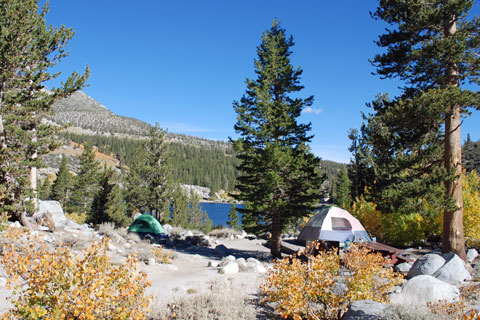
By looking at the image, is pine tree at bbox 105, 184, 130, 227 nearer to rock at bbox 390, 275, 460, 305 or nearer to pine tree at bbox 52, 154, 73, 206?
pine tree at bbox 52, 154, 73, 206

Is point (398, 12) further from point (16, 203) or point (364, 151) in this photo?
point (364, 151)

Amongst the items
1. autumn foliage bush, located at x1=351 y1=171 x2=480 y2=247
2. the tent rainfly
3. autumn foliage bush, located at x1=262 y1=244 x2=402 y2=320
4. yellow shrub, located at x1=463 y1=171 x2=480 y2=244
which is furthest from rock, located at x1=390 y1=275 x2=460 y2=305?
yellow shrub, located at x1=463 y1=171 x2=480 y2=244

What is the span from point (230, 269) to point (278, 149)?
601cm

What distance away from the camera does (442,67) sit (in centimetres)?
1116

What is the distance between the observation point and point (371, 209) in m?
21.8

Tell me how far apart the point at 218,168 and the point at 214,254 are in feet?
540

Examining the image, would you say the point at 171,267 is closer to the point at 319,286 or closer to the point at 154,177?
the point at 319,286

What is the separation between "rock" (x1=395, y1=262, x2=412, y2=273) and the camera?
1216 cm

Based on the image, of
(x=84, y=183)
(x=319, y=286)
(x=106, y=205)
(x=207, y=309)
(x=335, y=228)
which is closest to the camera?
(x=319, y=286)

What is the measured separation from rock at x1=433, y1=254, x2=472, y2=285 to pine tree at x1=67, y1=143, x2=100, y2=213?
39.9m

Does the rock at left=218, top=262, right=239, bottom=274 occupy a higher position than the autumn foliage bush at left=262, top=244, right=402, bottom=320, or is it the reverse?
the autumn foliage bush at left=262, top=244, right=402, bottom=320

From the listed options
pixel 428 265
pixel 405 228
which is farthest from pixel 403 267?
pixel 405 228

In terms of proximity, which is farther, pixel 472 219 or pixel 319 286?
pixel 472 219

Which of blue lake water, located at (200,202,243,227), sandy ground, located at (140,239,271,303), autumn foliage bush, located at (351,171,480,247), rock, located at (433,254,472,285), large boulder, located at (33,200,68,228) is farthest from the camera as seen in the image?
blue lake water, located at (200,202,243,227)
